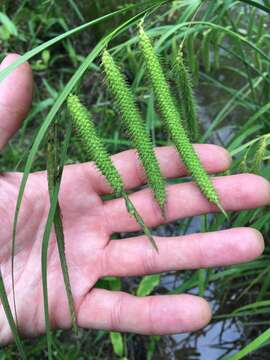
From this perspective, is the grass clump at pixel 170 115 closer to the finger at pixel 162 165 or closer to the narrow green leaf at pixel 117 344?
the finger at pixel 162 165

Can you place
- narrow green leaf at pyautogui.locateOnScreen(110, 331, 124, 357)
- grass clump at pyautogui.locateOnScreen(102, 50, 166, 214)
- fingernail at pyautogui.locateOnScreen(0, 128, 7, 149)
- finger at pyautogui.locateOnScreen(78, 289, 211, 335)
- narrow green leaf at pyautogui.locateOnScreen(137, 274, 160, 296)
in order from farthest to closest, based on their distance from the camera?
narrow green leaf at pyautogui.locateOnScreen(137, 274, 160, 296) → narrow green leaf at pyautogui.locateOnScreen(110, 331, 124, 357) → fingernail at pyautogui.locateOnScreen(0, 128, 7, 149) → finger at pyautogui.locateOnScreen(78, 289, 211, 335) → grass clump at pyautogui.locateOnScreen(102, 50, 166, 214)

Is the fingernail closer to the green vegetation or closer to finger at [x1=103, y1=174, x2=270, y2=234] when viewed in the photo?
the green vegetation

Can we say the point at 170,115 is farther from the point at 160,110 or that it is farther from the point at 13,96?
the point at 13,96

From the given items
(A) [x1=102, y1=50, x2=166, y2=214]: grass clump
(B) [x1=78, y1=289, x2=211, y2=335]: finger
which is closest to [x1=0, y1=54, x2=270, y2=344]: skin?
(B) [x1=78, y1=289, x2=211, y2=335]: finger

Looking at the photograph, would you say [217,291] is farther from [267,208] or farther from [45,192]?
[45,192]

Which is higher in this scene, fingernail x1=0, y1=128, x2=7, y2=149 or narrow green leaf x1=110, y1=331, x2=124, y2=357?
fingernail x1=0, y1=128, x2=7, y2=149

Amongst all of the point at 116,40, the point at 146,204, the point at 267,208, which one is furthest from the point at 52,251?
the point at 116,40

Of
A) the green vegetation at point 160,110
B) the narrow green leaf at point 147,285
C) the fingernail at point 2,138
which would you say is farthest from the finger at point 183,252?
the narrow green leaf at point 147,285
